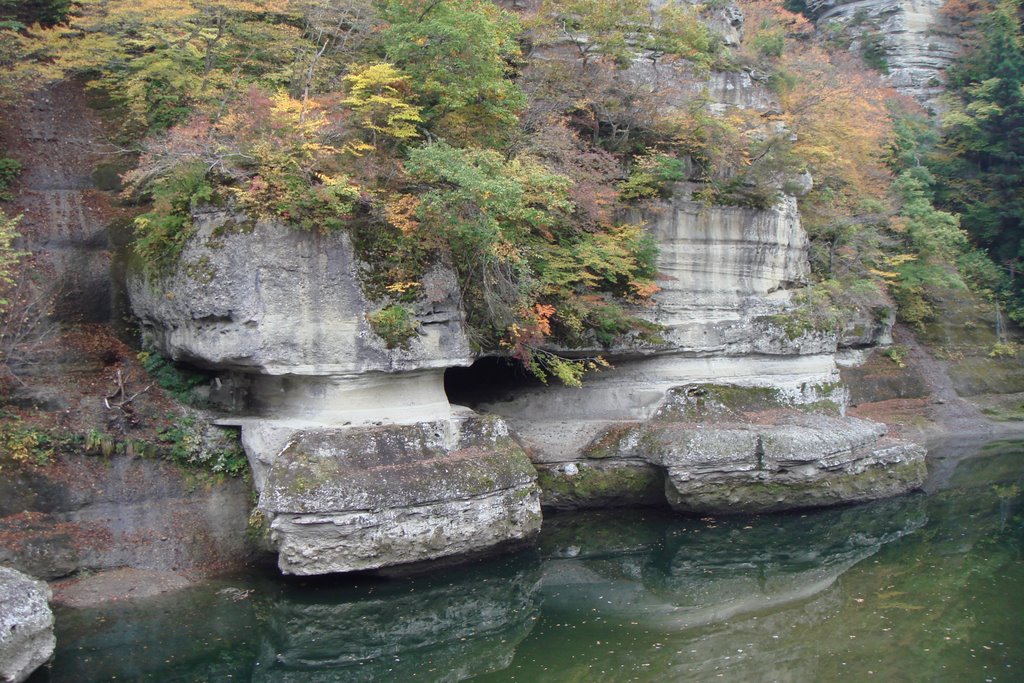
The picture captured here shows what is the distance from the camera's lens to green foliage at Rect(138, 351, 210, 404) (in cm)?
1620

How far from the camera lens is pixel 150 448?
15062mm

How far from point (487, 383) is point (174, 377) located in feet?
22.6

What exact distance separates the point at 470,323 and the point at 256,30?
8648 mm

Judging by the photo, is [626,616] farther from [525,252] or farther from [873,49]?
[873,49]

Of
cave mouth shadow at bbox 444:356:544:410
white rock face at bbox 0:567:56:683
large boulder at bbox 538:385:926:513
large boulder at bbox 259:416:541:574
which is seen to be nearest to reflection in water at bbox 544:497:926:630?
large boulder at bbox 538:385:926:513

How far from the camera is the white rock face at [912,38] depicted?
117 ft

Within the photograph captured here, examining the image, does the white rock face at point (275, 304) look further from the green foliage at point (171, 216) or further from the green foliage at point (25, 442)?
the green foliage at point (25, 442)

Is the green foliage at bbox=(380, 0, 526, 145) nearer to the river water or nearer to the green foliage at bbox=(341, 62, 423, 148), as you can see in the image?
the green foliage at bbox=(341, 62, 423, 148)

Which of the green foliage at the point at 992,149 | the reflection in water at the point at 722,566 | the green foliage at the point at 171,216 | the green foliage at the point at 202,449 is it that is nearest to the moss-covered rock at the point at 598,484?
the reflection in water at the point at 722,566

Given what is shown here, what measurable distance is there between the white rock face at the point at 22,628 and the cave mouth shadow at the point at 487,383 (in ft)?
32.5

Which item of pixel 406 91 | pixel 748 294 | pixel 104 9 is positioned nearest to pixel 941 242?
pixel 748 294

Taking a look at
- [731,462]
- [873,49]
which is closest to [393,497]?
[731,462]

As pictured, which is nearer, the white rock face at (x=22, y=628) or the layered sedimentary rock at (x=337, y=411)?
the white rock face at (x=22, y=628)

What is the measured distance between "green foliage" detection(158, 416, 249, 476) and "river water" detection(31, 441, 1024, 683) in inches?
91.2
